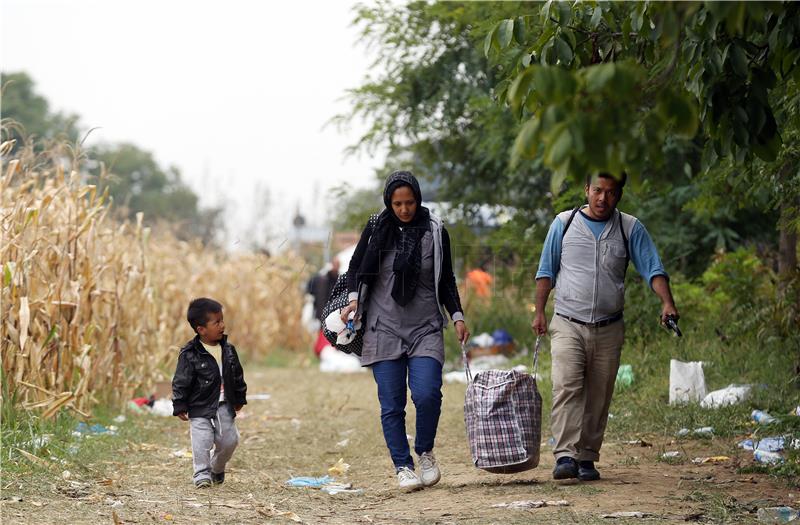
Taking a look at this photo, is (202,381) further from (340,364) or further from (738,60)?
(340,364)

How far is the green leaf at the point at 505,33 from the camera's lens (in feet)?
17.8

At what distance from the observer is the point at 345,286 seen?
23.7ft

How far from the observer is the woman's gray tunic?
693cm

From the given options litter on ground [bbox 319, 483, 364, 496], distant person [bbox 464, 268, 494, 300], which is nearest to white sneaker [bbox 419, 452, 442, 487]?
litter on ground [bbox 319, 483, 364, 496]

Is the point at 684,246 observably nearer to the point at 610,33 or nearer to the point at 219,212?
the point at 610,33

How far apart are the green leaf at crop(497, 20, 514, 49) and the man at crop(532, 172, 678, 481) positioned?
1.45 meters

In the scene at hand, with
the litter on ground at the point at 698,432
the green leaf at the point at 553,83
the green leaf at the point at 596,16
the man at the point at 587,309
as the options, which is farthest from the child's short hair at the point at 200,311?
the green leaf at the point at 553,83

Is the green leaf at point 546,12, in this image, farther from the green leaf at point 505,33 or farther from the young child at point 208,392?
the young child at point 208,392

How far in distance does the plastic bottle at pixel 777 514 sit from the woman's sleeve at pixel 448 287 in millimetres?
2107

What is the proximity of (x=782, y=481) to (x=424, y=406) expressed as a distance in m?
2.11

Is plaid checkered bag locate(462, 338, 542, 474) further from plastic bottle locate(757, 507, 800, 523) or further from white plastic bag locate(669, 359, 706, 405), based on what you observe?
white plastic bag locate(669, 359, 706, 405)

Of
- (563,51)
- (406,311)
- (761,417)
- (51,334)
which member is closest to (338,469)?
(406,311)

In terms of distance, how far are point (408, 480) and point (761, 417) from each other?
315 centimetres

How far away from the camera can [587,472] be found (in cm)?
681
